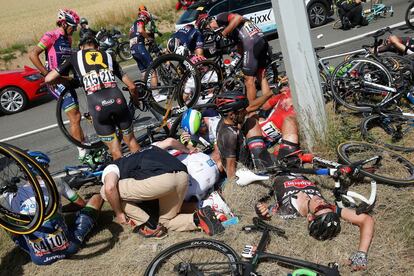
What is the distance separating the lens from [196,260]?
3979 millimetres

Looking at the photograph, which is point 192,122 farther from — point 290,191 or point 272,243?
point 272,243

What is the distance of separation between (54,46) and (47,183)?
379cm

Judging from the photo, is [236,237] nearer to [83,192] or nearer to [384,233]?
[384,233]

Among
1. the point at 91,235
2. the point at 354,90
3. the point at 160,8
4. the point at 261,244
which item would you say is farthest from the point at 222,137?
the point at 160,8

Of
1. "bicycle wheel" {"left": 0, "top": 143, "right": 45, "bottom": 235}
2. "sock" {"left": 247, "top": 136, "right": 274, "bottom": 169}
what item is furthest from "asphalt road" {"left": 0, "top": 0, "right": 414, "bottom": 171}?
"sock" {"left": 247, "top": 136, "right": 274, "bottom": 169}

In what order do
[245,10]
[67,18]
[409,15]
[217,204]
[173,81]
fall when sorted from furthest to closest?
[245,10] → [409,15] → [173,81] → [67,18] → [217,204]

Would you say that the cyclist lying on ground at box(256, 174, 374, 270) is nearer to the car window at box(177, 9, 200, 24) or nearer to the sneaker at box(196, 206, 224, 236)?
the sneaker at box(196, 206, 224, 236)

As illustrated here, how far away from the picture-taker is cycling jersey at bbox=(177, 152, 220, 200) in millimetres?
5016

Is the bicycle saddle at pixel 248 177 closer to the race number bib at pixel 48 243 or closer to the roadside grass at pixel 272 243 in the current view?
the roadside grass at pixel 272 243

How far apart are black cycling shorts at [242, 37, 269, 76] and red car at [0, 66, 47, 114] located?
6.70m

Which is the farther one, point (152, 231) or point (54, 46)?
point (54, 46)

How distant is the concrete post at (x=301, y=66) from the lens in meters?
5.00

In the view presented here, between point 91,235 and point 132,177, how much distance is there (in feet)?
3.02

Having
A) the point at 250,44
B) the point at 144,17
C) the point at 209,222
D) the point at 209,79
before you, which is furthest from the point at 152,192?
the point at 144,17
